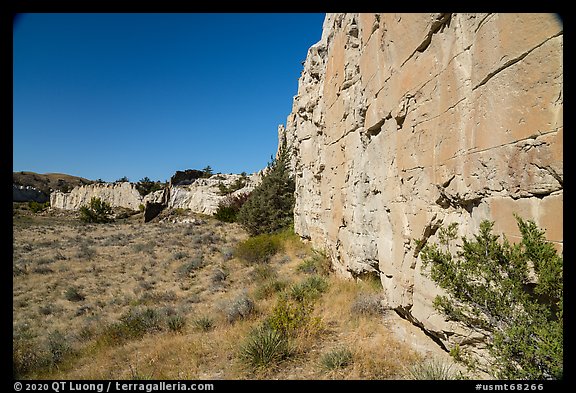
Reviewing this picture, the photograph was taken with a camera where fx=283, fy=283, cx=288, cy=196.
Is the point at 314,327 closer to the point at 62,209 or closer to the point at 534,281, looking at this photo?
the point at 534,281

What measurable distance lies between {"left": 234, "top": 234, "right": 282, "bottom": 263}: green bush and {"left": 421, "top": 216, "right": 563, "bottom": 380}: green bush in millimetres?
9240

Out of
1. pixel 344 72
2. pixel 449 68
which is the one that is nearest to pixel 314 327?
pixel 449 68

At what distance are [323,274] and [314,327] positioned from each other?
144 inches

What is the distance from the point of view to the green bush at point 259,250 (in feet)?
38.4

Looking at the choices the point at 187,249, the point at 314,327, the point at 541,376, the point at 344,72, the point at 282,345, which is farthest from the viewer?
Result: the point at 187,249

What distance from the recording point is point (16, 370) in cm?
503

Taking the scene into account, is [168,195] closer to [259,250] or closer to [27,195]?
[259,250]

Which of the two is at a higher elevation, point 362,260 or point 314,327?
point 362,260

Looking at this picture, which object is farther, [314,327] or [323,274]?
[323,274]

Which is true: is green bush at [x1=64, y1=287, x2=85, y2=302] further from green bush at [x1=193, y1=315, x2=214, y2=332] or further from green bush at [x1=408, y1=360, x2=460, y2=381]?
green bush at [x1=408, y1=360, x2=460, y2=381]

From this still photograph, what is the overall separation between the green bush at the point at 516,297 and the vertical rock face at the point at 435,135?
0.22 metres

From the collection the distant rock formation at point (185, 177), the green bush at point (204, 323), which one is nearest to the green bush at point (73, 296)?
the green bush at point (204, 323)

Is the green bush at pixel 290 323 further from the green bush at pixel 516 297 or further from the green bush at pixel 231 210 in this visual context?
the green bush at pixel 231 210
